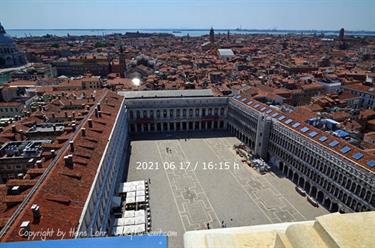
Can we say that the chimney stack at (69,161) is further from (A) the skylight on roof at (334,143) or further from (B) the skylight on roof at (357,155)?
(B) the skylight on roof at (357,155)

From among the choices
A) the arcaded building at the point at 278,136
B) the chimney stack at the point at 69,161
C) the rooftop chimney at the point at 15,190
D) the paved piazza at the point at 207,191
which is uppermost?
the chimney stack at the point at 69,161

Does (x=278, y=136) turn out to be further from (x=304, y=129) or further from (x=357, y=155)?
(x=357, y=155)

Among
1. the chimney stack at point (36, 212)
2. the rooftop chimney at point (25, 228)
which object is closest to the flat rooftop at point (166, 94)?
the chimney stack at point (36, 212)

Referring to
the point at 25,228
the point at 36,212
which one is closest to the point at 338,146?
the point at 36,212

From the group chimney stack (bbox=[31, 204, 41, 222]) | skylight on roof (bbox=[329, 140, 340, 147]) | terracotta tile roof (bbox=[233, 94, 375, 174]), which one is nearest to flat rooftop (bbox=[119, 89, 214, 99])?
terracotta tile roof (bbox=[233, 94, 375, 174])

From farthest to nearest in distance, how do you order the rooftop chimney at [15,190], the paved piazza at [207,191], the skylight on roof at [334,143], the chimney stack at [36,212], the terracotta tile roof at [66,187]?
the skylight on roof at [334,143] → the paved piazza at [207,191] → the rooftop chimney at [15,190] → the terracotta tile roof at [66,187] → the chimney stack at [36,212]

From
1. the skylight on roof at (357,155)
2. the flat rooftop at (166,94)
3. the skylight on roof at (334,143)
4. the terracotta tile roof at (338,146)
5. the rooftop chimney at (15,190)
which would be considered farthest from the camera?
the flat rooftop at (166,94)

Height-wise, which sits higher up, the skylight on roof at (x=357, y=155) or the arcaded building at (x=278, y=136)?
the skylight on roof at (x=357, y=155)

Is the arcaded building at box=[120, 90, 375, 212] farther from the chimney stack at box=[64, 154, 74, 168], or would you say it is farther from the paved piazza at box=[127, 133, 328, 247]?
the chimney stack at box=[64, 154, 74, 168]

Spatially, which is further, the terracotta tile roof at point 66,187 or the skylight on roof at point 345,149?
the skylight on roof at point 345,149
